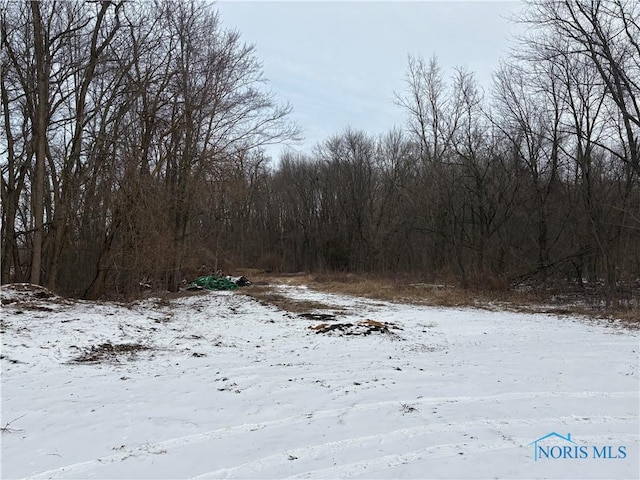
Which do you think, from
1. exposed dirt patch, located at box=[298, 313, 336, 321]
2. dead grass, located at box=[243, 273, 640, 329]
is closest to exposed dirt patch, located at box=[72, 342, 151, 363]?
exposed dirt patch, located at box=[298, 313, 336, 321]

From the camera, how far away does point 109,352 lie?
7184mm

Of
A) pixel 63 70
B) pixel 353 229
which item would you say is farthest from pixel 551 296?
pixel 353 229

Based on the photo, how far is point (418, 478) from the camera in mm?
3088

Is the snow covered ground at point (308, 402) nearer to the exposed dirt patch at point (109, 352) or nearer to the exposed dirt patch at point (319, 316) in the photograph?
the exposed dirt patch at point (109, 352)

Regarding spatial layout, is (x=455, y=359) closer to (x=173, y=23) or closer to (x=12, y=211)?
(x=12, y=211)

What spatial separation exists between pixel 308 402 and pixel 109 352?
4091mm

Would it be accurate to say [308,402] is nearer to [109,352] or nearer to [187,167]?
[109,352]

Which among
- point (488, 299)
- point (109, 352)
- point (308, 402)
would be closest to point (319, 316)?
point (109, 352)

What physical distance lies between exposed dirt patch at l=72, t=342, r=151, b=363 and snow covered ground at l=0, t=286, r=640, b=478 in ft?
0.14

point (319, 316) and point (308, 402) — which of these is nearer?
point (308, 402)

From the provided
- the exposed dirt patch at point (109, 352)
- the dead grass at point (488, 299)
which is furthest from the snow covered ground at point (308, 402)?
the dead grass at point (488, 299)

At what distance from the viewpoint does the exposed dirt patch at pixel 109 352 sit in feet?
21.9

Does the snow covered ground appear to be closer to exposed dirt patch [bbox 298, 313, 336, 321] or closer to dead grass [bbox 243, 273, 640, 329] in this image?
exposed dirt patch [bbox 298, 313, 336, 321]

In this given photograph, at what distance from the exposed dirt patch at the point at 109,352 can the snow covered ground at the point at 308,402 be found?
4 centimetres
